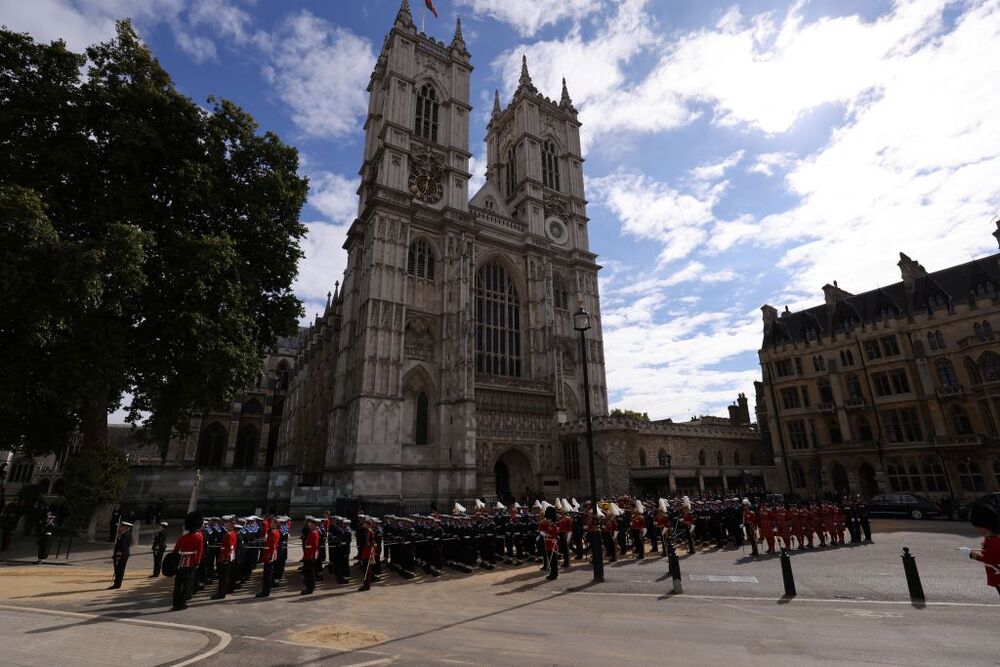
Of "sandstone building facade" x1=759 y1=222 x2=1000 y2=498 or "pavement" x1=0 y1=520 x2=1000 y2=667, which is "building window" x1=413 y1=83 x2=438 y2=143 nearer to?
"sandstone building facade" x1=759 y1=222 x2=1000 y2=498

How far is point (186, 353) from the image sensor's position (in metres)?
16.3

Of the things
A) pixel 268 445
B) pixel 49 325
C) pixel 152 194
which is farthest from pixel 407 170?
pixel 268 445

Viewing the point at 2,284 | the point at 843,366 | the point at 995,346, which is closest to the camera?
the point at 2,284

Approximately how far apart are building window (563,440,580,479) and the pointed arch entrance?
8.31 ft

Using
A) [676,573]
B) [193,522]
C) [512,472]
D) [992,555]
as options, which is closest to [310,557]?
[193,522]

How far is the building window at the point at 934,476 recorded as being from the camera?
27.2 meters

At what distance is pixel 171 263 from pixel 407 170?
21354 millimetres

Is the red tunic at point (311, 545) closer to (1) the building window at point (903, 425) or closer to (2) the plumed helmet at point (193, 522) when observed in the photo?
(2) the plumed helmet at point (193, 522)

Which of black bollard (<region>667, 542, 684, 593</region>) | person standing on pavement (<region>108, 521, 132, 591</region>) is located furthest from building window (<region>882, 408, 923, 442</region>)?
person standing on pavement (<region>108, 521, 132, 591</region>)

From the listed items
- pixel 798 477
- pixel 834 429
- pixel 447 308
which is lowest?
pixel 798 477

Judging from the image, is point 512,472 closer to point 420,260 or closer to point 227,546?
point 420,260

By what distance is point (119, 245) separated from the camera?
45.1ft

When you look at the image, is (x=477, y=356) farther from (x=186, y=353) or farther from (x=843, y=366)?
(x=843, y=366)

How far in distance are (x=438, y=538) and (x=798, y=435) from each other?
31553 mm
